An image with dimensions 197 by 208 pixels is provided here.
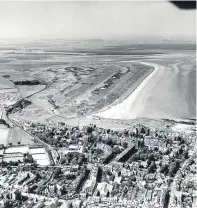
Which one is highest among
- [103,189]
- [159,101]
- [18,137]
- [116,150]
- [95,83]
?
[95,83]

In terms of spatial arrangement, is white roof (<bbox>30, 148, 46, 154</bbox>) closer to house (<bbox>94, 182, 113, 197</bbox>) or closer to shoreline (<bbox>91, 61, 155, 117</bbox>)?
house (<bbox>94, 182, 113, 197</bbox>)

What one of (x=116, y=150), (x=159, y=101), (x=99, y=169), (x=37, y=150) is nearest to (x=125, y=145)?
(x=116, y=150)

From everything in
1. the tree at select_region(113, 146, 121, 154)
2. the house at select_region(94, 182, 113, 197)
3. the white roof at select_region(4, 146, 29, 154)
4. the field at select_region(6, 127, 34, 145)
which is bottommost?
the house at select_region(94, 182, 113, 197)

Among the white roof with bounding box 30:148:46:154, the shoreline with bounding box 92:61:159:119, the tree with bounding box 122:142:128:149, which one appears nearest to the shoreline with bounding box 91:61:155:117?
the shoreline with bounding box 92:61:159:119

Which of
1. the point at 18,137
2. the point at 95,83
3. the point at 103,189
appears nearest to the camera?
the point at 103,189

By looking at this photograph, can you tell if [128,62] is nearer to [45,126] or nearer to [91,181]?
[45,126]

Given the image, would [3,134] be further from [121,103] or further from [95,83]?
[95,83]

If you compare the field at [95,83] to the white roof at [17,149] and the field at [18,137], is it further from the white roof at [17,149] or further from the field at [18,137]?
the white roof at [17,149]

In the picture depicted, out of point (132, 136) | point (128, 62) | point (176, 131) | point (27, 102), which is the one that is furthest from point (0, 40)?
point (128, 62)
